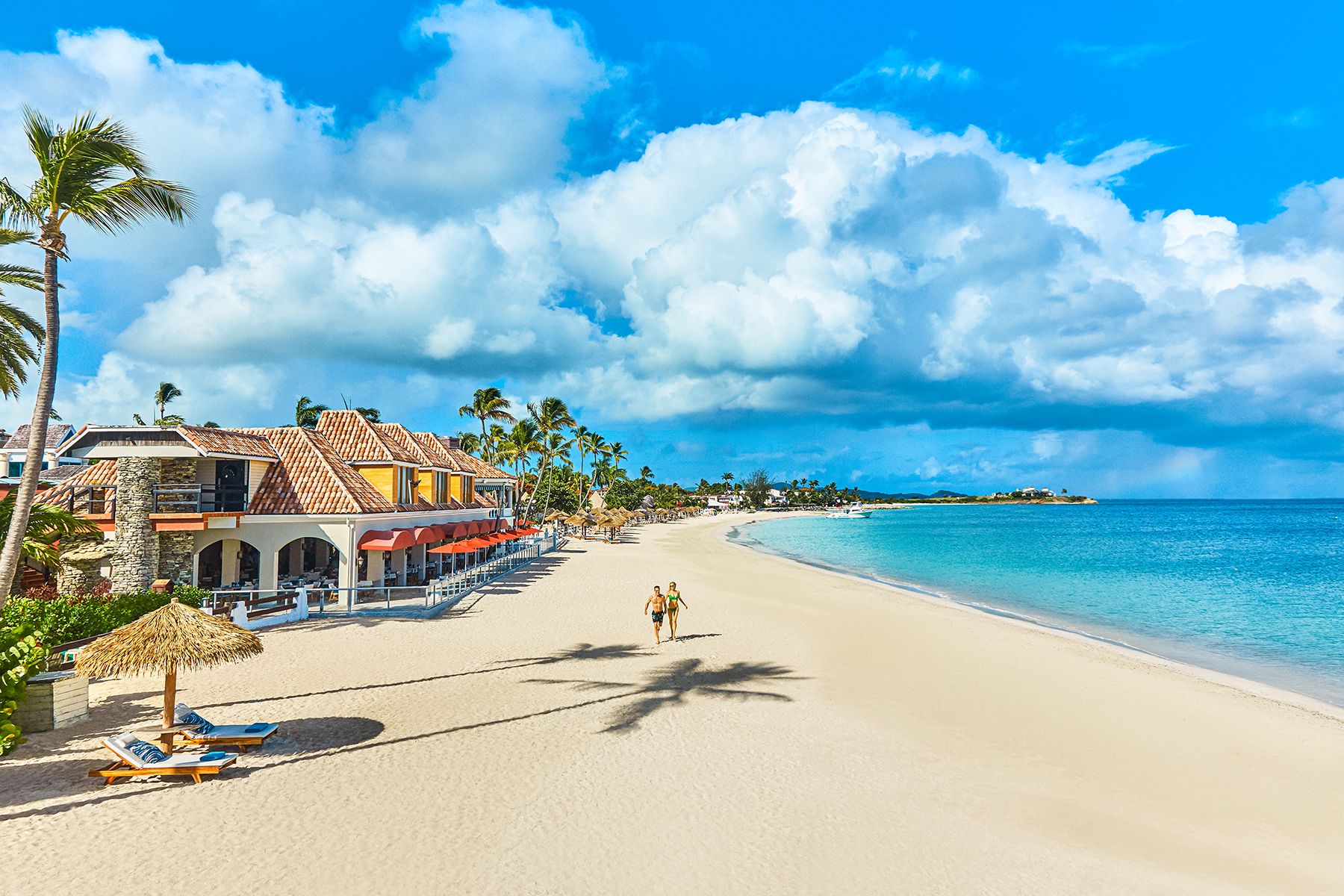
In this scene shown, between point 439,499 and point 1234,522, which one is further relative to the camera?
point 1234,522

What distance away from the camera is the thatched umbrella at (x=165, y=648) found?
1030 cm

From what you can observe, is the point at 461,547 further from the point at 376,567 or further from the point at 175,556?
the point at 175,556

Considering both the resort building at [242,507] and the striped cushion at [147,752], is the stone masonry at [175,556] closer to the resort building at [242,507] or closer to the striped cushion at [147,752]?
the resort building at [242,507]

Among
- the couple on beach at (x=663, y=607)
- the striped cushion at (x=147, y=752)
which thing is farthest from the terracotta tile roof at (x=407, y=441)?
the striped cushion at (x=147, y=752)

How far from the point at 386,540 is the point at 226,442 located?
5.73 meters

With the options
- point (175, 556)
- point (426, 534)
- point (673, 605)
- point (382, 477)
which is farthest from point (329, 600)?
point (673, 605)

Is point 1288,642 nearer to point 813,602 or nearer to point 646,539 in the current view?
point 813,602

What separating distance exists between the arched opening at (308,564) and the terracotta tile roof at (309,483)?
58.6 inches

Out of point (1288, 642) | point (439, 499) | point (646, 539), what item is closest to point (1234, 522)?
point (646, 539)

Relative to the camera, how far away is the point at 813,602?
3003cm

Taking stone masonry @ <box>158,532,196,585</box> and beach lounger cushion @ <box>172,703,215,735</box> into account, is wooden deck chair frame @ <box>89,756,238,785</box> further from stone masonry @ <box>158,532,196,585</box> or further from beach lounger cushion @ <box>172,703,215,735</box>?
stone masonry @ <box>158,532,196,585</box>

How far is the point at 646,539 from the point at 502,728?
60.6 meters

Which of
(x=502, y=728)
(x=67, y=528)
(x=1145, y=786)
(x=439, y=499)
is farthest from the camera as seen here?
(x=439, y=499)

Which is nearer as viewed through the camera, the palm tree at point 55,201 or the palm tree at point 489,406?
the palm tree at point 55,201
